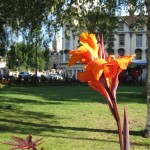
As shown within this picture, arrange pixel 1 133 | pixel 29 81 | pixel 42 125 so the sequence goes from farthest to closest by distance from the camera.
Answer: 1. pixel 29 81
2. pixel 42 125
3. pixel 1 133

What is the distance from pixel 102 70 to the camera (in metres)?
1.47

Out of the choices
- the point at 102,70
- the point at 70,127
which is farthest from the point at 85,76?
the point at 70,127

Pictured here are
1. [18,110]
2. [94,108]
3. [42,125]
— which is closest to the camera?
[42,125]

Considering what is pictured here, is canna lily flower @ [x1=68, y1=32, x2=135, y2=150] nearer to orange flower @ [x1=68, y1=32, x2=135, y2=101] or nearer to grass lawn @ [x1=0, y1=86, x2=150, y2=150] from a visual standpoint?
orange flower @ [x1=68, y1=32, x2=135, y2=101]

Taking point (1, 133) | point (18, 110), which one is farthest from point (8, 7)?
point (1, 133)

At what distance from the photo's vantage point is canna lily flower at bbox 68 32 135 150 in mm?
1473

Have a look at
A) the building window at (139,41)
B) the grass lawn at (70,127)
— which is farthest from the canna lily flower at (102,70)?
the building window at (139,41)

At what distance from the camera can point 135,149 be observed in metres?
7.87

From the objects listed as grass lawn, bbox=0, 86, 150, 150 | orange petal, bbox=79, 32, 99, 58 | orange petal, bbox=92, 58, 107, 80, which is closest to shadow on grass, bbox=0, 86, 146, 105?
grass lawn, bbox=0, 86, 150, 150

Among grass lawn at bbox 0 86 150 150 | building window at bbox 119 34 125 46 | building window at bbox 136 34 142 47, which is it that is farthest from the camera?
building window at bbox 119 34 125 46

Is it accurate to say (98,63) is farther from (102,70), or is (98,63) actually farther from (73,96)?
(73,96)

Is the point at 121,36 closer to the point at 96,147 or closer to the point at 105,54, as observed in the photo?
the point at 96,147

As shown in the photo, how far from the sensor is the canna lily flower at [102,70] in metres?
1.47

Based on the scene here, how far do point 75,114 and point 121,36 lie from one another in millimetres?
66403
